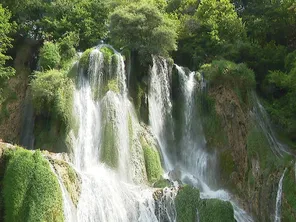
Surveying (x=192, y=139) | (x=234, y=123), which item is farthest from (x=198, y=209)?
(x=192, y=139)

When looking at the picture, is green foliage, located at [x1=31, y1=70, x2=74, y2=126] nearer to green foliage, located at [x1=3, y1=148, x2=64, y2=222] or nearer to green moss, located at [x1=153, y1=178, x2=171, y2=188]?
green moss, located at [x1=153, y1=178, x2=171, y2=188]

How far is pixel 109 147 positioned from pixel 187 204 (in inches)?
206

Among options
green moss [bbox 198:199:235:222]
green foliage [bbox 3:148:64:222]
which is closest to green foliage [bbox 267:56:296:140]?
green moss [bbox 198:199:235:222]

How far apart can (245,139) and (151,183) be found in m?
5.72

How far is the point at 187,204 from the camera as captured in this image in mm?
14930

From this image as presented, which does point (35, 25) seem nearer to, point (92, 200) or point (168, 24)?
point (168, 24)

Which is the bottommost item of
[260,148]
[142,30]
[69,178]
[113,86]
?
[69,178]

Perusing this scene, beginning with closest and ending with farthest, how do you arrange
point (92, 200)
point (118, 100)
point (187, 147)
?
1. point (92, 200)
2. point (118, 100)
3. point (187, 147)

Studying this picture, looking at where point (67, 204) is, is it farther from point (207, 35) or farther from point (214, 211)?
point (207, 35)

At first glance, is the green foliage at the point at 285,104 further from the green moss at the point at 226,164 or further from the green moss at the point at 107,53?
the green moss at the point at 107,53

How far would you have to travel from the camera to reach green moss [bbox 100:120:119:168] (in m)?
18.2

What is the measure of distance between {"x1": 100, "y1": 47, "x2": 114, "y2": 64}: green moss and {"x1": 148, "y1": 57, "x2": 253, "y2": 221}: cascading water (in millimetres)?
2959

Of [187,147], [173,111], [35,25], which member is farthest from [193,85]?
Result: [35,25]

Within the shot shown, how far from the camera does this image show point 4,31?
69.2 ft
